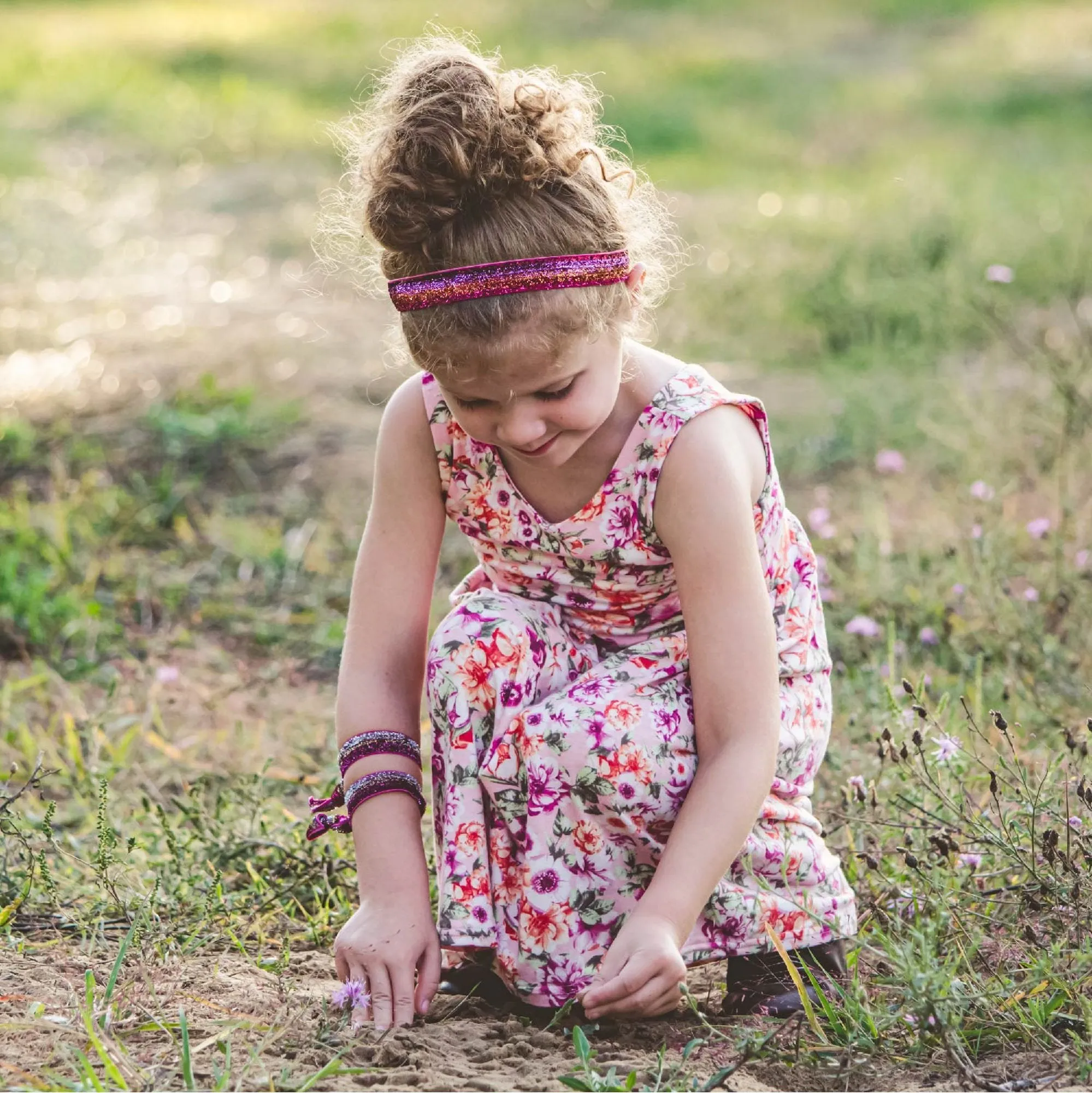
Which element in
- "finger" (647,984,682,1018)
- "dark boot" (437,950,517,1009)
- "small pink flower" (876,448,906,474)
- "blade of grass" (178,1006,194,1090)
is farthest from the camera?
"small pink flower" (876,448,906,474)

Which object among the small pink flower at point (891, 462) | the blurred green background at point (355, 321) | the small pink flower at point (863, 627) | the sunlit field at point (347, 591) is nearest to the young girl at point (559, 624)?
the sunlit field at point (347, 591)

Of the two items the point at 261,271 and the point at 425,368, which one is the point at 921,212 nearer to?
the point at 261,271

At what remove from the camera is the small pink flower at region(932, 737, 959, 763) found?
2.14m

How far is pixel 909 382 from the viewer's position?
5.29 meters

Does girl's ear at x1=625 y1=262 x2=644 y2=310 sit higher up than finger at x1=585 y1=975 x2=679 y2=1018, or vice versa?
girl's ear at x1=625 y1=262 x2=644 y2=310

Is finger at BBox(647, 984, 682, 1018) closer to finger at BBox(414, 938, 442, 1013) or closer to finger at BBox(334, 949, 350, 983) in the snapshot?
finger at BBox(414, 938, 442, 1013)

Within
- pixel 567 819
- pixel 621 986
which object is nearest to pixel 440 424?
pixel 567 819

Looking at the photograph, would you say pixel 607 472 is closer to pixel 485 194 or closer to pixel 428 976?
pixel 485 194

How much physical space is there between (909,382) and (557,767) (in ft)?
11.6

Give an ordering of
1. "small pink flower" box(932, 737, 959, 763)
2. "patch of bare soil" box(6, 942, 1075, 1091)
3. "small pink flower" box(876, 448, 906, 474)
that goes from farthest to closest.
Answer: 1. "small pink flower" box(876, 448, 906, 474)
2. "small pink flower" box(932, 737, 959, 763)
3. "patch of bare soil" box(6, 942, 1075, 1091)

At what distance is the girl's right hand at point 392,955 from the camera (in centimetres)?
205

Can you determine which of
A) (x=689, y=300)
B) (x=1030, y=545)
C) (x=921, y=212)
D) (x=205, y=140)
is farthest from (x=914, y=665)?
(x=205, y=140)

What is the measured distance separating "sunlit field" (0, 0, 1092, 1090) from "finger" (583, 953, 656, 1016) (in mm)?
90

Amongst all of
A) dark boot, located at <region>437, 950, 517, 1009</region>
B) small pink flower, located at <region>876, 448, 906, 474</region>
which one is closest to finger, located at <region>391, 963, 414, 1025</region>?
dark boot, located at <region>437, 950, 517, 1009</region>
